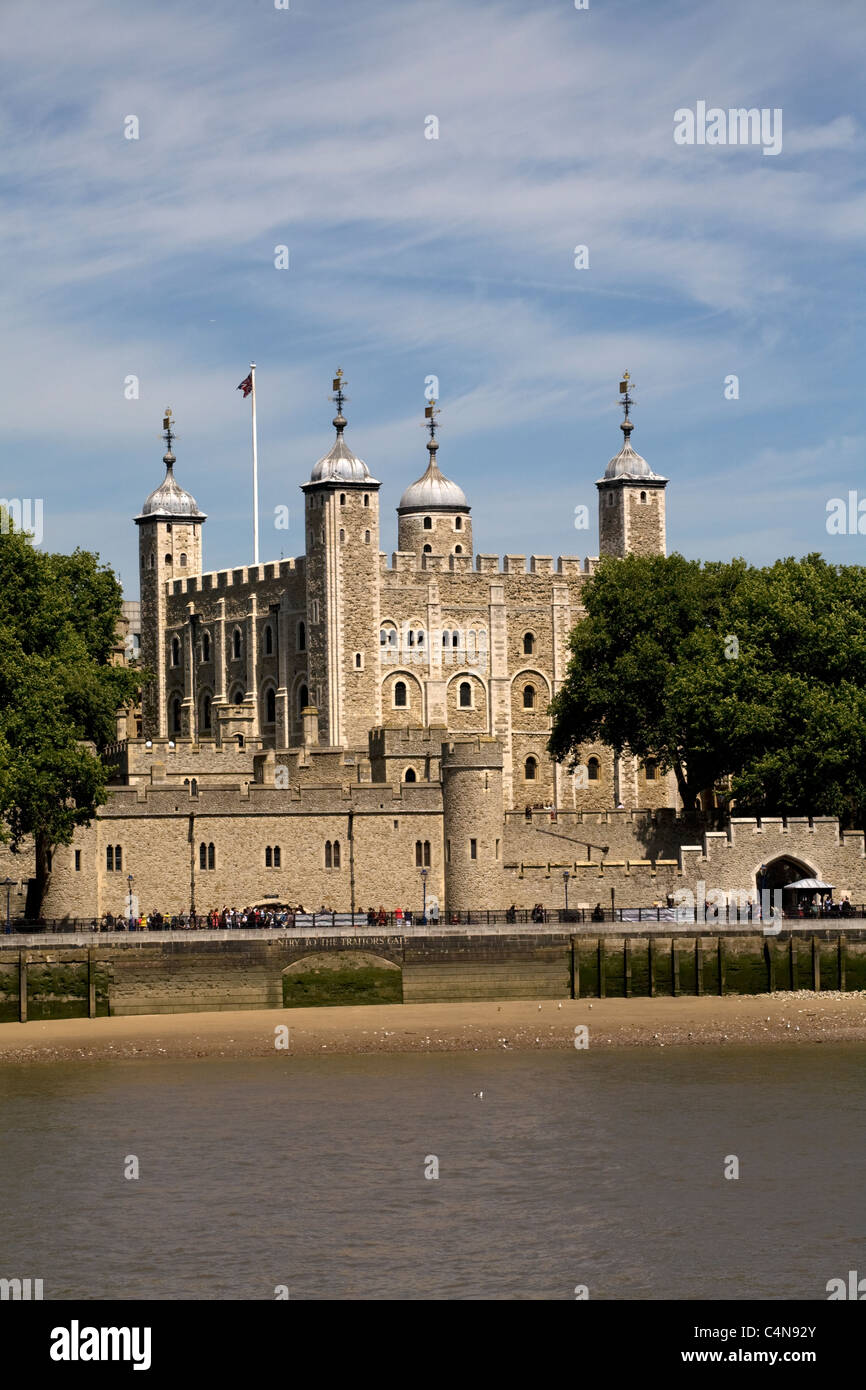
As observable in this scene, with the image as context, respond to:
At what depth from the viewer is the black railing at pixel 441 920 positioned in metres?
56.2

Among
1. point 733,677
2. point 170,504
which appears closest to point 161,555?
point 170,504

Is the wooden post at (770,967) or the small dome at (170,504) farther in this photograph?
the small dome at (170,504)

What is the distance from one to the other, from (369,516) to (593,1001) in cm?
4147

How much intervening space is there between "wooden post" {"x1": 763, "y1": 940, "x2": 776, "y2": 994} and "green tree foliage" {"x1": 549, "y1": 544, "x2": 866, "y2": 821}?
36.3 feet

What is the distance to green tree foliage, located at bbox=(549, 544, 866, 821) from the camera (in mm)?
66250

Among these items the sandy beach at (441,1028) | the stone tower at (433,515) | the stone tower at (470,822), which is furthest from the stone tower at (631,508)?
the sandy beach at (441,1028)

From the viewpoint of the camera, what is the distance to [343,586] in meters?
91.8

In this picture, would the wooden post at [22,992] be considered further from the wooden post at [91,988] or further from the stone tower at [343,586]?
the stone tower at [343,586]

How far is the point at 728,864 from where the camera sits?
6319 centimetres

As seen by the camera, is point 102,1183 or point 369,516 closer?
point 102,1183

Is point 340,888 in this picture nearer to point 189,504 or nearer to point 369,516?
point 369,516

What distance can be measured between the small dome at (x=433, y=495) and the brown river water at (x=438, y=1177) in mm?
59125

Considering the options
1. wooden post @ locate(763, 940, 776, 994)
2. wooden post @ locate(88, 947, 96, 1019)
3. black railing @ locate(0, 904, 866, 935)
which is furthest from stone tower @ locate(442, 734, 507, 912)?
wooden post @ locate(88, 947, 96, 1019)
